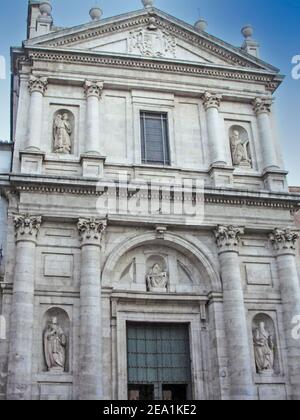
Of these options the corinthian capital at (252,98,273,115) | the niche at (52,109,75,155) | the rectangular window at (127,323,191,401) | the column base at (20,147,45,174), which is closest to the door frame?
the rectangular window at (127,323,191,401)

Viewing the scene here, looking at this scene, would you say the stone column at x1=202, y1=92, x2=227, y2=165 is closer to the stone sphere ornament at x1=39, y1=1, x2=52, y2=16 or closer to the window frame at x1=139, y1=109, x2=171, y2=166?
the window frame at x1=139, y1=109, x2=171, y2=166

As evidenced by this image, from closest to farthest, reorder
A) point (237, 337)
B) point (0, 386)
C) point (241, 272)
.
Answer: point (0, 386), point (237, 337), point (241, 272)

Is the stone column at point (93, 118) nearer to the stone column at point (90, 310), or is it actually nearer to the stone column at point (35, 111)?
the stone column at point (35, 111)

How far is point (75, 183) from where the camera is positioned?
18531 millimetres

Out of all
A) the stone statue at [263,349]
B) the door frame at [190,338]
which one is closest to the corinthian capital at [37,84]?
the door frame at [190,338]

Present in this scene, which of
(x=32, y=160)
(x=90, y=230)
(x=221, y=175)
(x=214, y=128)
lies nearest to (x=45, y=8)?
(x=32, y=160)

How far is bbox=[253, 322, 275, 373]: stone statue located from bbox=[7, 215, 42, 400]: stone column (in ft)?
21.7

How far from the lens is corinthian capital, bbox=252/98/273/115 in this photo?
22.2m

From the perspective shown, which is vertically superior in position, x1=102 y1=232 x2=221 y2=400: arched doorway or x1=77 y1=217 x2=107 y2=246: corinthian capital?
x1=77 y1=217 x2=107 y2=246: corinthian capital

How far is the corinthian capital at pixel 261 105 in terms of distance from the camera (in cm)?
2217

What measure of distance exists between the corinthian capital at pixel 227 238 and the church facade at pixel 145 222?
0.04 m

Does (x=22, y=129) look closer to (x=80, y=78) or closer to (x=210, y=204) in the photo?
(x=80, y=78)
